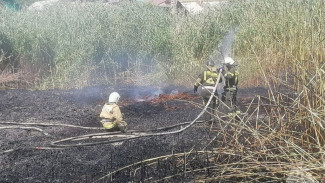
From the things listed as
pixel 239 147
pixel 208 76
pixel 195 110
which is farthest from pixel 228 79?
pixel 239 147

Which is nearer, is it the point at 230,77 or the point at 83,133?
the point at 83,133

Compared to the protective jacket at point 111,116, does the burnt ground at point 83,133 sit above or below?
below

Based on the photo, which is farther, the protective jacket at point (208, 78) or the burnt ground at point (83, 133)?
the protective jacket at point (208, 78)

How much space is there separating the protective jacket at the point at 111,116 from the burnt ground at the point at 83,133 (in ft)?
2.04

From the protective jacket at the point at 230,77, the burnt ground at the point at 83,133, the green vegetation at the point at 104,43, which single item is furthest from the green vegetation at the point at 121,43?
the protective jacket at the point at 230,77

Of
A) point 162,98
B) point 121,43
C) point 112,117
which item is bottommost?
point 162,98

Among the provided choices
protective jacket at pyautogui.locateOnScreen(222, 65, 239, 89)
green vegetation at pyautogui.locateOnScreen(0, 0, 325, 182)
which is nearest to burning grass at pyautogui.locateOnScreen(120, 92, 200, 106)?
green vegetation at pyautogui.locateOnScreen(0, 0, 325, 182)

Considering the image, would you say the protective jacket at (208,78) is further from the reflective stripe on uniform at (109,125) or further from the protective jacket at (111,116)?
the reflective stripe on uniform at (109,125)

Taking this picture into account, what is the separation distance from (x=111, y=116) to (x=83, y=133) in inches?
46.2

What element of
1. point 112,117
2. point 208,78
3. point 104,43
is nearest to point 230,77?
point 208,78

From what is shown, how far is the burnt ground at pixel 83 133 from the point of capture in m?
6.19

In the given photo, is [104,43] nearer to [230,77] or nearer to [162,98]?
[162,98]

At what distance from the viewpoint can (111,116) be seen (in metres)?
8.16

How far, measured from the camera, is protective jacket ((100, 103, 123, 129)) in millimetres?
8164
